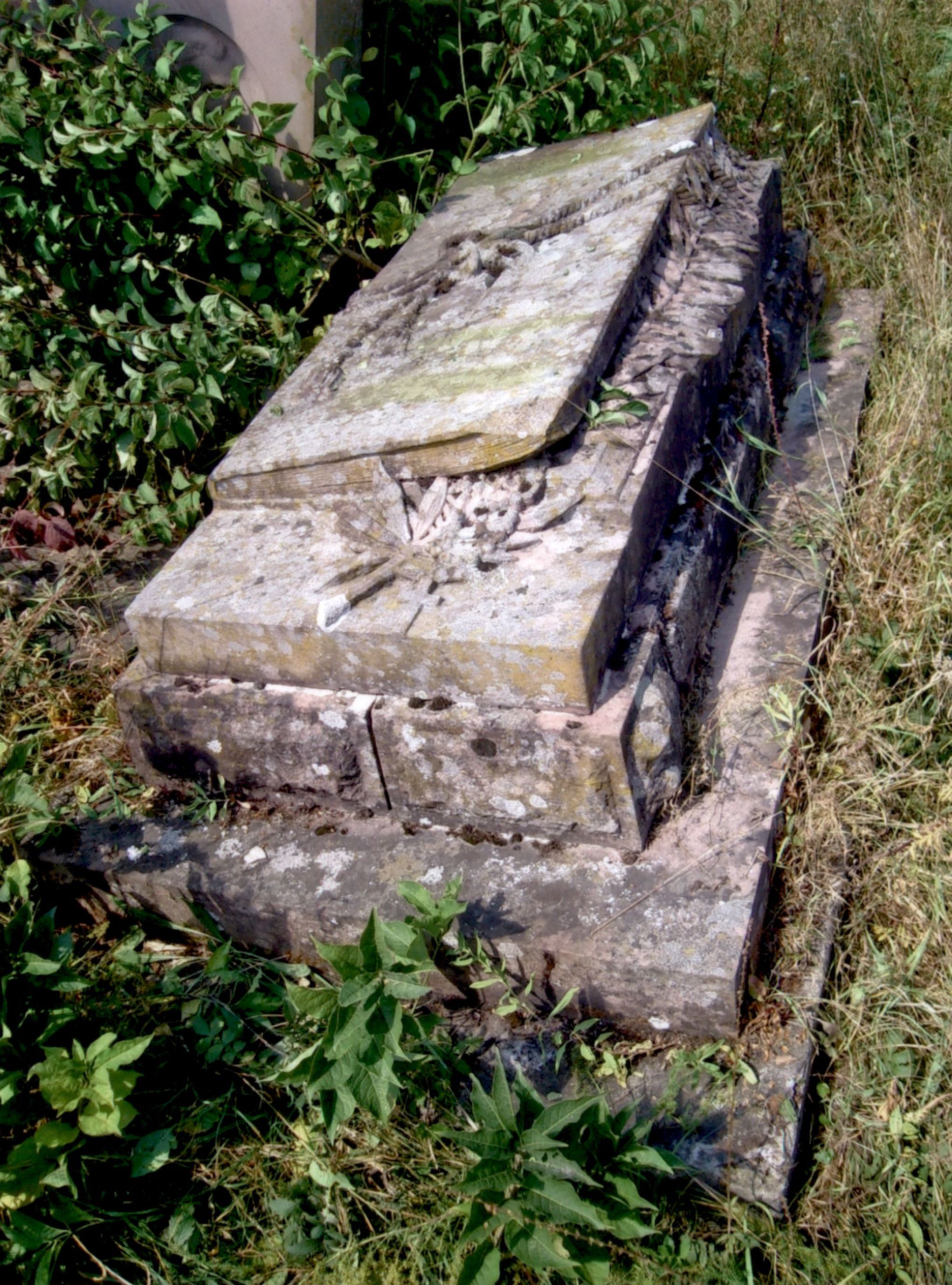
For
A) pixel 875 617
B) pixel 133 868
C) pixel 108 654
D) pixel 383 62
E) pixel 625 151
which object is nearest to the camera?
pixel 133 868

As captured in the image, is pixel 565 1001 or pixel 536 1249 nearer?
pixel 536 1249

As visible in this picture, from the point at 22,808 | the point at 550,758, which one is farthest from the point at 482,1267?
the point at 22,808

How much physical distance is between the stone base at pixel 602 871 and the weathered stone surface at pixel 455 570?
0.34 metres

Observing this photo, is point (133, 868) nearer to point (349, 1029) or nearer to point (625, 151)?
point (349, 1029)

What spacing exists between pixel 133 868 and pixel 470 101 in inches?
116

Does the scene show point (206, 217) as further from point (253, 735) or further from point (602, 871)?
point (602, 871)

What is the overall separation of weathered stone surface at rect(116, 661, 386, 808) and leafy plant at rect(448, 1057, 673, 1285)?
785mm

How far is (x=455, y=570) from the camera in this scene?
227 centimetres

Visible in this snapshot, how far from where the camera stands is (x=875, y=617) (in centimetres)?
259

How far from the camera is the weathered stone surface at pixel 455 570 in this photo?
2096 millimetres

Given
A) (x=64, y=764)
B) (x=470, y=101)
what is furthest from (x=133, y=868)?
(x=470, y=101)

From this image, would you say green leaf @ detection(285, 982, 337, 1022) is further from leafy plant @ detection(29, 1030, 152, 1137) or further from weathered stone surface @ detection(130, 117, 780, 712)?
weathered stone surface @ detection(130, 117, 780, 712)

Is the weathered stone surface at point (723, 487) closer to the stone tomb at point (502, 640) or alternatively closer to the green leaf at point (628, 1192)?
the stone tomb at point (502, 640)

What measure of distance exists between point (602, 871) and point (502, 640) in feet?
1.68
